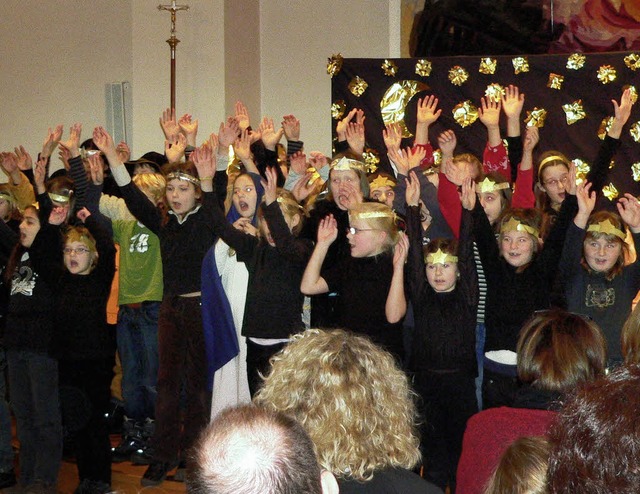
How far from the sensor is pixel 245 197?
189 inches

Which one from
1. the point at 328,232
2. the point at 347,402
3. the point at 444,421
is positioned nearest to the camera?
the point at 347,402

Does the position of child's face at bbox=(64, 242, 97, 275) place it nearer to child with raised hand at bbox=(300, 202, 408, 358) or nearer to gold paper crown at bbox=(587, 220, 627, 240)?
child with raised hand at bbox=(300, 202, 408, 358)

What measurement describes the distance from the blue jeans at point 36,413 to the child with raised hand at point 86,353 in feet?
0.21

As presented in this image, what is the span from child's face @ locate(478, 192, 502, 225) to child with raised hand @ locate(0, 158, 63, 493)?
7.02 ft

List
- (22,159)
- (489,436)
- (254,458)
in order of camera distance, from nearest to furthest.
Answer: (254,458), (489,436), (22,159)

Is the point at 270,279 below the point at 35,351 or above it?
above

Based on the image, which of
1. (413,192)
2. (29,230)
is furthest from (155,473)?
(413,192)

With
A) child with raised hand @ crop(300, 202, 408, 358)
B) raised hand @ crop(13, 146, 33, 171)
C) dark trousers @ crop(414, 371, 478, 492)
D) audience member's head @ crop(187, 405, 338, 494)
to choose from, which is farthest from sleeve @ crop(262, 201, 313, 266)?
audience member's head @ crop(187, 405, 338, 494)

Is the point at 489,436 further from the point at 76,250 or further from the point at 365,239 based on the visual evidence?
the point at 76,250

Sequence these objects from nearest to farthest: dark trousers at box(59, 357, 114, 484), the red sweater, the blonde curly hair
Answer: the blonde curly hair, the red sweater, dark trousers at box(59, 357, 114, 484)

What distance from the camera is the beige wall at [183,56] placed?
7.86 metres

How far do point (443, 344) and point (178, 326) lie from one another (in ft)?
4.82

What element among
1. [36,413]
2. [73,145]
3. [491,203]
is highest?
[73,145]

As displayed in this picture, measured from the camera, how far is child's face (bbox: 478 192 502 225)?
178 inches
